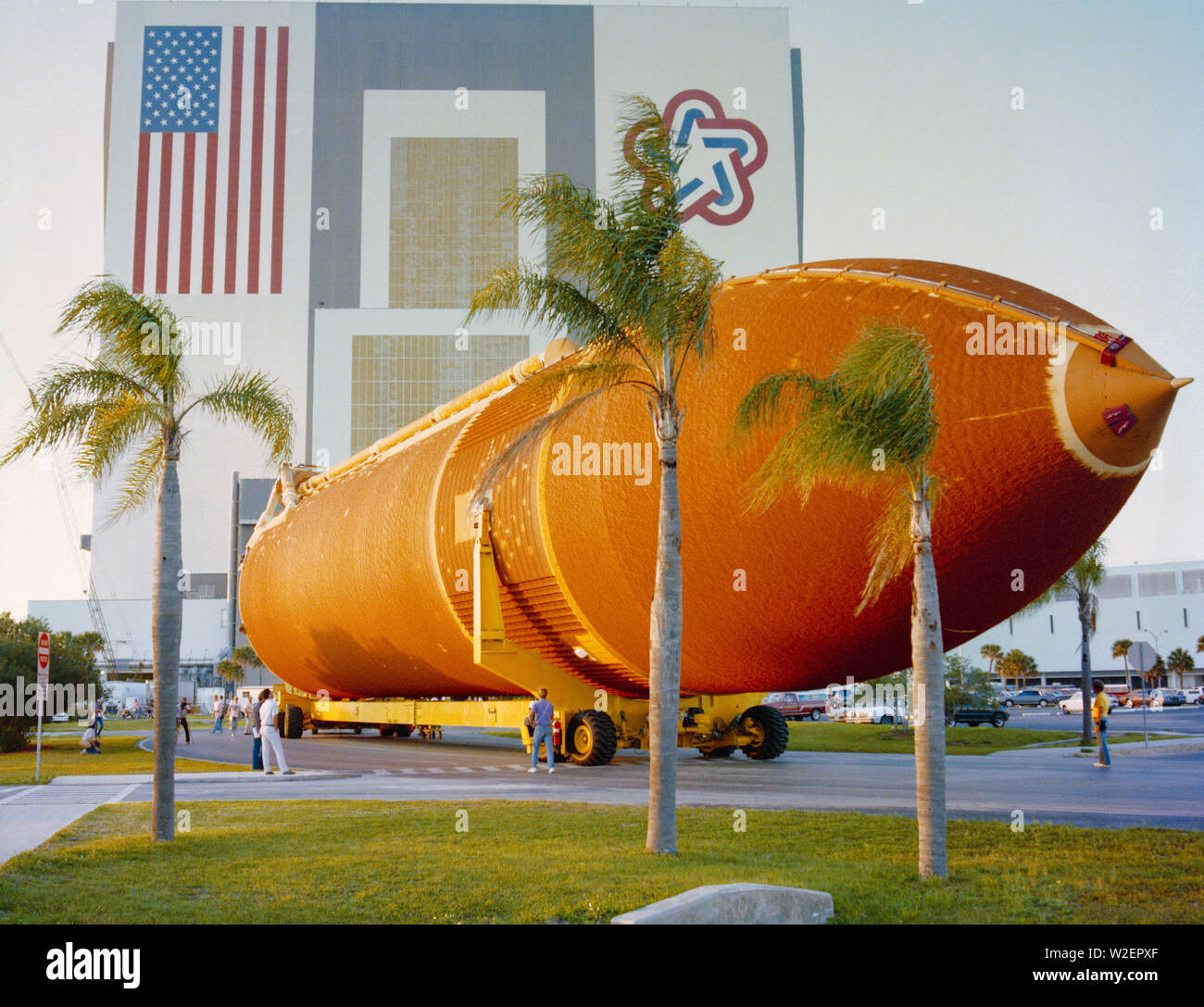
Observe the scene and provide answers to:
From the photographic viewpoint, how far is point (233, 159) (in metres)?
75.6

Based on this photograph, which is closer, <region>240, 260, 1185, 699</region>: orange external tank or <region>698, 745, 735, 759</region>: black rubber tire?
<region>240, 260, 1185, 699</region>: orange external tank

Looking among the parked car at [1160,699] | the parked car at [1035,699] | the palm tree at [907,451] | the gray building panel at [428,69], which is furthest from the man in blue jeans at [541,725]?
the gray building panel at [428,69]

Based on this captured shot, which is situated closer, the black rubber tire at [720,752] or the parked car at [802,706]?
the black rubber tire at [720,752]

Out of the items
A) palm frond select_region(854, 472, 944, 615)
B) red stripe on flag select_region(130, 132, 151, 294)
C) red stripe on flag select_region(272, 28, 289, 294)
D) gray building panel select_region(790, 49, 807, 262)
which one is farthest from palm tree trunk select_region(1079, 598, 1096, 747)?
red stripe on flag select_region(130, 132, 151, 294)

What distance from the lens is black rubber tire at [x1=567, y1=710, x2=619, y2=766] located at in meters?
17.8

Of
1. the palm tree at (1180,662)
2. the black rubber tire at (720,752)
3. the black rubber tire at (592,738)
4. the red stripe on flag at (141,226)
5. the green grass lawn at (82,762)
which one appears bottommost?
the palm tree at (1180,662)

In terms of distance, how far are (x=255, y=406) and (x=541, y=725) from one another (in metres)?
7.87

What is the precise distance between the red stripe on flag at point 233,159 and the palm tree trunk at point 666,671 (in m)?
74.4

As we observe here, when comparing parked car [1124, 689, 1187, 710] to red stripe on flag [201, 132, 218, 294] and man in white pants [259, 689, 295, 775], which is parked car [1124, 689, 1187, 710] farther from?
red stripe on flag [201, 132, 218, 294]

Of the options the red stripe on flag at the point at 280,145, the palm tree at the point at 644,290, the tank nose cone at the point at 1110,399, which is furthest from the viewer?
the red stripe on flag at the point at 280,145

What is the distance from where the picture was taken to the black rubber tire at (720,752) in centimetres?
1869

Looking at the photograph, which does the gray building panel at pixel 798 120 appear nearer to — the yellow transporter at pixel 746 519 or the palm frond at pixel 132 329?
the yellow transporter at pixel 746 519

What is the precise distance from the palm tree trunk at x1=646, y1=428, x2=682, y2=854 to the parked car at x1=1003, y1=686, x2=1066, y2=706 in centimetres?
6011

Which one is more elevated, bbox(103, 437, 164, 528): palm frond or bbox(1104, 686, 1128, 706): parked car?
bbox(103, 437, 164, 528): palm frond
